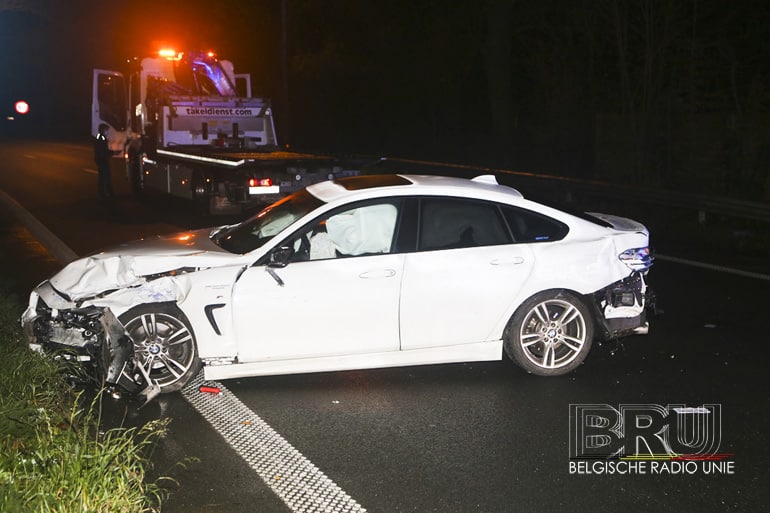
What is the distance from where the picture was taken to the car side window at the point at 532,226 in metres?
7.33

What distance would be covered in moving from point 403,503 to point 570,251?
115 inches

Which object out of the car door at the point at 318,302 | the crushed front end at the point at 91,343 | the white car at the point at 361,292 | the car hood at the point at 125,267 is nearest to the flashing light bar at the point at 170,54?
the white car at the point at 361,292

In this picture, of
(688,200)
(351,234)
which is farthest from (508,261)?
(688,200)

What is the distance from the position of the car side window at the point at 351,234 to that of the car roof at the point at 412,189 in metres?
0.13

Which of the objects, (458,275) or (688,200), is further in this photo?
(688,200)

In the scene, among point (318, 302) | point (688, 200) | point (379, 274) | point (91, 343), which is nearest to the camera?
point (91, 343)

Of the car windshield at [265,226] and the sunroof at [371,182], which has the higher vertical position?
the sunroof at [371,182]

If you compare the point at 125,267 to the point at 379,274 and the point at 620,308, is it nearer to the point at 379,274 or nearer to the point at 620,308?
the point at 379,274

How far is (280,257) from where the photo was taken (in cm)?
688

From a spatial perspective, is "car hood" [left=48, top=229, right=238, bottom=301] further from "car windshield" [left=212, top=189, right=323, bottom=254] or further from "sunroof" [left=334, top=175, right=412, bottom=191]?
"sunroof" [left=334, top=175, right=412, bottom=191]

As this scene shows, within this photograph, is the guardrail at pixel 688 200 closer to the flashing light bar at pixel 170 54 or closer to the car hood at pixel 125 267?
the flashing light bar at pixel 170 54

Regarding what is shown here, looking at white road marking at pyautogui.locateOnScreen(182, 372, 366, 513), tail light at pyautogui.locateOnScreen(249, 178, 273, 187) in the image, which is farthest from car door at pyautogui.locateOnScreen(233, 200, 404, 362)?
tail light at pyautogui.locateOnScreen(249, 178, 273, 187)

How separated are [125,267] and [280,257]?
1.11 meters

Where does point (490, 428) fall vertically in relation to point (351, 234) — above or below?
below
